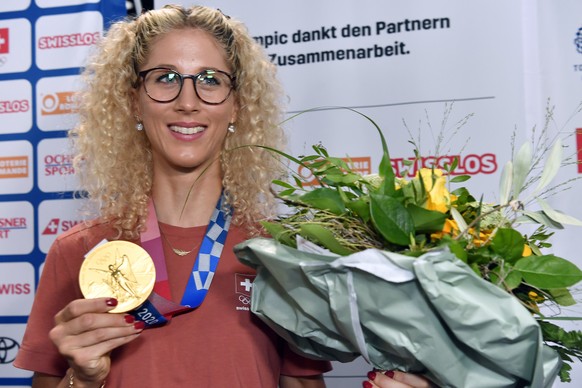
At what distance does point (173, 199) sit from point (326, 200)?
67 centimetres

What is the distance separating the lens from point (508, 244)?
4.21 ft

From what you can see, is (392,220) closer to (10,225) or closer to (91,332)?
(91,332)

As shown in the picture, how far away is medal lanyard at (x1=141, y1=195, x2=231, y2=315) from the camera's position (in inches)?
67.9

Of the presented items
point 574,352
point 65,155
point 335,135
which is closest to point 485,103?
point 335,135

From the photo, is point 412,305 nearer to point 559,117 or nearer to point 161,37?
point 161,37

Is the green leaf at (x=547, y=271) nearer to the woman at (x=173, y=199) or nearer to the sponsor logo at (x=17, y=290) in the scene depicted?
the woman at (x=173, y=199)

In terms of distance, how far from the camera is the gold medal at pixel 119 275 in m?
1.56

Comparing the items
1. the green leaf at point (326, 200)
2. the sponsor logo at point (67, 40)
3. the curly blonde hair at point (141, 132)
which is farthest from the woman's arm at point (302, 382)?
the sponsor logo at point (67, 40)

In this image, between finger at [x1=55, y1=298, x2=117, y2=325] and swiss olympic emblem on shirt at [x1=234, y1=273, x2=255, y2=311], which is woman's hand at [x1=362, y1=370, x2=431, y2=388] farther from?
finger at [x1=55, y1=298, x2=117, y2=325]

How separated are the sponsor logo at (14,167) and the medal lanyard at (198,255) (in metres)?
1.47

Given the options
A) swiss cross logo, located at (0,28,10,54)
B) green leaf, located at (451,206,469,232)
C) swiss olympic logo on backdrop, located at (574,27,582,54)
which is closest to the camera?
green leaf, located at (451,206,469,232)

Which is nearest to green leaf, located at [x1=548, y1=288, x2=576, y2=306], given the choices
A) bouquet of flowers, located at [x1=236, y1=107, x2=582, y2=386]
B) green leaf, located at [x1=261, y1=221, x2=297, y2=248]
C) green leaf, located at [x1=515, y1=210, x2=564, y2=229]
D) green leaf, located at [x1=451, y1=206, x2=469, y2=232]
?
bouquet of flowers, located at [x1=236, y1=107, x2=582, y2=386]

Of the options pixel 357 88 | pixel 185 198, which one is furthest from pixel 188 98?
pixel 357 88

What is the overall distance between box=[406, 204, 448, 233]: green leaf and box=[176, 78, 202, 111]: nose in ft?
2.35
